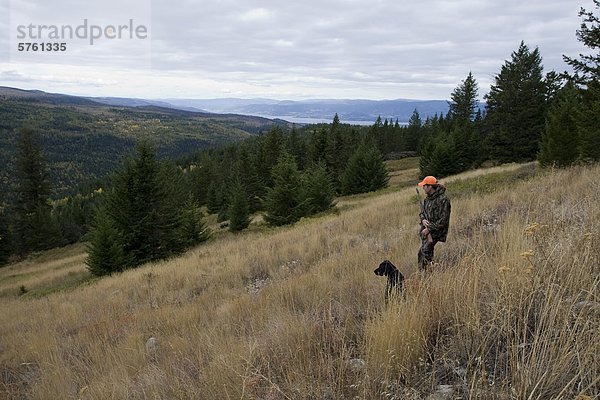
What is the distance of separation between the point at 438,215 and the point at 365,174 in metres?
32.5

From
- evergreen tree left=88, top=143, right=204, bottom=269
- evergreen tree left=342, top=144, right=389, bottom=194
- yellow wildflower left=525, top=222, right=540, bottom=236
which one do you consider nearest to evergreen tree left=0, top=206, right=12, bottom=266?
evergreen tree left=88, top=143, right=204, bottom=269

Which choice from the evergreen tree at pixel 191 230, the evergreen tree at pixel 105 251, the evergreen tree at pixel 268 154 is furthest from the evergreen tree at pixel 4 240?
the evergreen tree at pixel 105 251

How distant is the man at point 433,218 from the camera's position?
4.97m

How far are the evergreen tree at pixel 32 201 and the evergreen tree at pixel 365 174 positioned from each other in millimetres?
33880

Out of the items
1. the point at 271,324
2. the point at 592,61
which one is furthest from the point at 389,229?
the point at 592,61

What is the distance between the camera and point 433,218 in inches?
202

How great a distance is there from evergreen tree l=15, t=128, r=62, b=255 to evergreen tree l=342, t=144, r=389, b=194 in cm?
3388

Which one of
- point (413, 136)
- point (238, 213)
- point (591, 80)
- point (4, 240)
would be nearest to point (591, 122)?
point (591, 80)

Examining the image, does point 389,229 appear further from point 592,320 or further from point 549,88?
point 549,88

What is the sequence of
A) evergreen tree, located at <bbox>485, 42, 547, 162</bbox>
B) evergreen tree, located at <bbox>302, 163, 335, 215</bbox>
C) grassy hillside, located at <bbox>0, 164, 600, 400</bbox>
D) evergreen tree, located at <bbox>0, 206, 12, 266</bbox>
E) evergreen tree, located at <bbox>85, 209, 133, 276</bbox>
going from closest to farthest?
grassy hillside, located at <bbox>0, 164, 600, 400</bbox> → evergreen tree, located at <bbox>85, 209, 133, 276</bbox> → evergreen tree, located at <bbox>302, 163, 335, 215</bbox> → evergreen tree, located at <bbox>485, 42, 547, 162</bbox> → evergreen tree, located at <bbox>0, 206, 12, 266</bbox>

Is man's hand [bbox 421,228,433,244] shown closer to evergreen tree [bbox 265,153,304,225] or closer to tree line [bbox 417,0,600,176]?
tree line [bbox 417,0,600,176]

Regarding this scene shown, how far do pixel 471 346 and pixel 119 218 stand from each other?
68.0 ft

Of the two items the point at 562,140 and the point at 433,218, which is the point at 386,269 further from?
the point at 562,140

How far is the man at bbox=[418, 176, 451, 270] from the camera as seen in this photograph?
4.97 m
